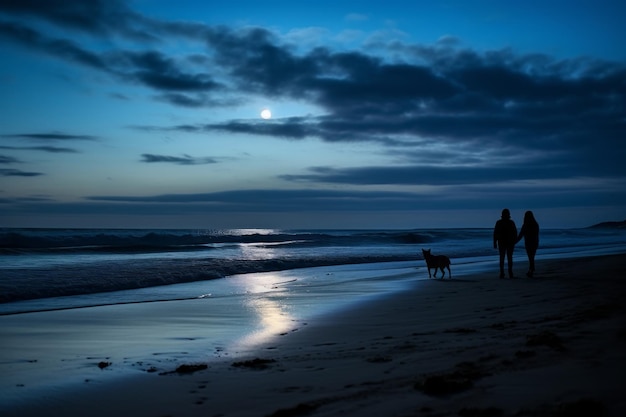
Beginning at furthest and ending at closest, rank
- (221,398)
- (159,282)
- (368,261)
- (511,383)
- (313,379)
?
(368,261) < (159,282) < (313,379) < (221,398) < (511,383)

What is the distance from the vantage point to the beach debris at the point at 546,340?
16.3ft

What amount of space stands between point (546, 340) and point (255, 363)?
10.0 feet

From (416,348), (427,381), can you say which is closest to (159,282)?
(416,348)

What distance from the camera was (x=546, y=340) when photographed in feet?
17.2

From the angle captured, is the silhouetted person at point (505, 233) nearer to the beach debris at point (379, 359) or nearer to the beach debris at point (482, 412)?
the beach debris at point (379, 359)

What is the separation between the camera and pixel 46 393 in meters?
4.71

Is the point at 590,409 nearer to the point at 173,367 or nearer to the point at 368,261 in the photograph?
the point at 173,367

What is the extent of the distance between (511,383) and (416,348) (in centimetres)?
188

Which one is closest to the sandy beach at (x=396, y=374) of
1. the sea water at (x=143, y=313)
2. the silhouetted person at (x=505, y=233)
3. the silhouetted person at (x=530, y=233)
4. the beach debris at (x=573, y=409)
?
the beach debris at (x=573, y=409)

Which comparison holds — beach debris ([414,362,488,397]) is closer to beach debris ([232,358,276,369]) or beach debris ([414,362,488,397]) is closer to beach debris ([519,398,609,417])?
beach debris ([519,398,609,417])

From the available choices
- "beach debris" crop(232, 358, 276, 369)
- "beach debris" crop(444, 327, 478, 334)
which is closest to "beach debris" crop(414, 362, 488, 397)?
"beach debris" crop(232, 358, 276, 369)

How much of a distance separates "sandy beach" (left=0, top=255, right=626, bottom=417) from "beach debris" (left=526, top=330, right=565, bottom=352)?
0.02m

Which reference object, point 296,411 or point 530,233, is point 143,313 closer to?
point 296,411

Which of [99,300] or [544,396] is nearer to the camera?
[544,396]
